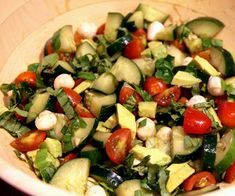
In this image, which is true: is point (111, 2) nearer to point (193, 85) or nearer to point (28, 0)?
point (28, 0)

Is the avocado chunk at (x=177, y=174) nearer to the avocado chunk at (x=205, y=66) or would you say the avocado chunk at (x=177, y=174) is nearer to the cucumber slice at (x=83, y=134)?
the cucumber slice at (x=83, y=134)

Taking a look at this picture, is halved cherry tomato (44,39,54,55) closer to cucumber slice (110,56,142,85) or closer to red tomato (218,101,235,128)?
cucumber slice (110,56,142,85)

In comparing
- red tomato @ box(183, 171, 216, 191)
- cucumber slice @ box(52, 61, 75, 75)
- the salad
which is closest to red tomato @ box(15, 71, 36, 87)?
the salad

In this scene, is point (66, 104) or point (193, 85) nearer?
point (66, 104)

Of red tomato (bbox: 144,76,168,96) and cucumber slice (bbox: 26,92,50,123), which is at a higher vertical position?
cucumber slice (bbox: 26,92,50,123)

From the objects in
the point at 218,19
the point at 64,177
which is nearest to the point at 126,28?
the point at 218,19
